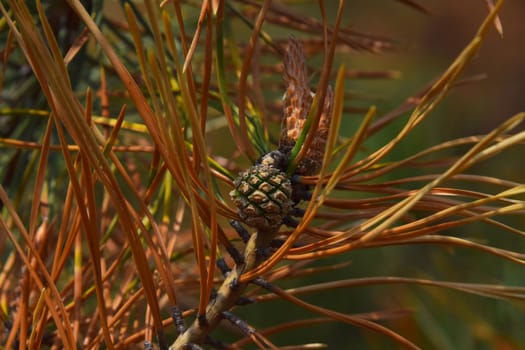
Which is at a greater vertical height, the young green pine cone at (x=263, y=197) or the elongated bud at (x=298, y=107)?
the elongated bud at (x=298, y=107)

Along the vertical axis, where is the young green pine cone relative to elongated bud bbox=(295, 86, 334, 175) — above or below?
below

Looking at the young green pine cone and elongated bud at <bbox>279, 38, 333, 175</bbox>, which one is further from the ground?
elongated bud at <bbox>279, 38, 333, 175</bbox>

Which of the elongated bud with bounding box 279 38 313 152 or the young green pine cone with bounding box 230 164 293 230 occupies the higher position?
the elongated bud with bounding box 279 38 313 152

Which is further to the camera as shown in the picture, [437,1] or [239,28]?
[437,1]

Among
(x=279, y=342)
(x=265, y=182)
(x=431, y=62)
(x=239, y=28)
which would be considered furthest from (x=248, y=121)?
(x=431, y=62)

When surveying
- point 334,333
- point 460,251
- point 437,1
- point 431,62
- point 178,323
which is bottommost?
point 334,333

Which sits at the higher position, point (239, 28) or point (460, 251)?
point (239, 28)

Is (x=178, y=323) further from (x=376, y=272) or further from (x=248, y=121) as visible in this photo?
(x=376, y=272)

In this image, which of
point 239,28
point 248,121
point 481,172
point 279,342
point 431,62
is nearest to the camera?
point 248,121
